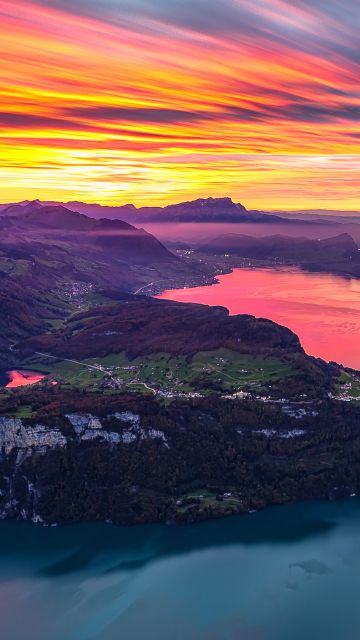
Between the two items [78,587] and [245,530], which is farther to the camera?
[245,530]

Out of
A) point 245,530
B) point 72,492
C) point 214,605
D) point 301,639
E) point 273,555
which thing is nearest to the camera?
point 301,639

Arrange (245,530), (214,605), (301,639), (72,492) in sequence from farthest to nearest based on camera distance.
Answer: (72,492) < (245,530) < (214,605) < (301,639)

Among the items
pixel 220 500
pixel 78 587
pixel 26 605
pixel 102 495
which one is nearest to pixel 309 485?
pixel 220 500

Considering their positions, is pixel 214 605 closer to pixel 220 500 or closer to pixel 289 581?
pixel 289 581

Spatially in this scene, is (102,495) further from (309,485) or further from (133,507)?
(309,485)

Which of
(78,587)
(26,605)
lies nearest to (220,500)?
(78,587)

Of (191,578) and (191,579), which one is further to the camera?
(191,578)
